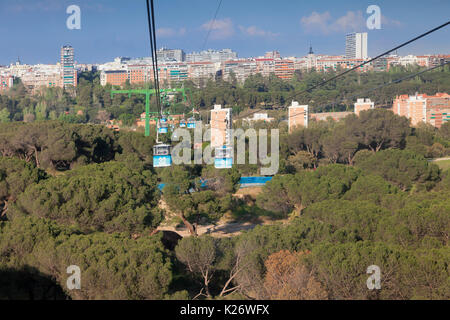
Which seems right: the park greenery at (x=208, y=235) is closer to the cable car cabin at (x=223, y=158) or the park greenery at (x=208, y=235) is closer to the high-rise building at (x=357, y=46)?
the cable car cabin at (x=223, y=158)

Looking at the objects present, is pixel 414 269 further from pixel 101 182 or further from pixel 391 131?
pixel 391 131

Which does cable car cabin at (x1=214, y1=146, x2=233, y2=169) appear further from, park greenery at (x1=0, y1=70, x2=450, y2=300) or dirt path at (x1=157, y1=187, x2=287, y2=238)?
dirt path at (x1=157, y1=187, x2=287, y2=238)

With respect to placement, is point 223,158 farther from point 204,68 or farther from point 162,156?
point 204,68

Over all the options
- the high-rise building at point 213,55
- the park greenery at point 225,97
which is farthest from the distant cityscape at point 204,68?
the high-rise building at point 213,55
